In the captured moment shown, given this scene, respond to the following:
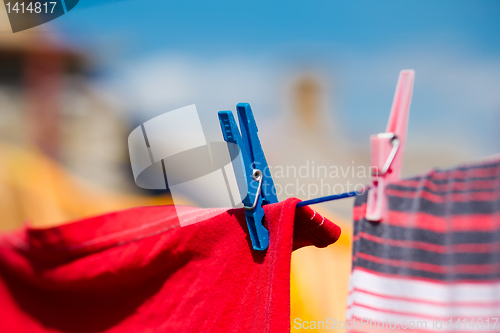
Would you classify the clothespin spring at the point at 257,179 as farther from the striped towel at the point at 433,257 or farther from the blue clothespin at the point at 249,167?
the striped towel at the point at 433,257

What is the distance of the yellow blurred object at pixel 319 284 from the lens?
112 cm

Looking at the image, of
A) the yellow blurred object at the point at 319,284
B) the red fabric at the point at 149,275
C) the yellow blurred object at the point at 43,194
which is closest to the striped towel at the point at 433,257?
the red fabric at the point at 149,275

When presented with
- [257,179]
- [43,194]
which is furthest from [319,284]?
[43,194]

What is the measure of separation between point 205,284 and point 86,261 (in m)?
0.16

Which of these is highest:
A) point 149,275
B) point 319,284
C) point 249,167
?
point 249,167

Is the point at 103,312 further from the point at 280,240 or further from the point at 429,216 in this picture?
the point at 429,216

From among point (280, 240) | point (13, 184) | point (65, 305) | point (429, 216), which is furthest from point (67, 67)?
point (429, 216)

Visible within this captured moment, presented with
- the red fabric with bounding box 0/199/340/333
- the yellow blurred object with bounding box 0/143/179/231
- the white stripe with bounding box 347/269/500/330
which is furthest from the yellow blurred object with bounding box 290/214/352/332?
the white stripe with bounding box 347/269/500/330

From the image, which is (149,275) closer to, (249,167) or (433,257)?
(249,167)

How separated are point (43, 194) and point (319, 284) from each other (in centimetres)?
108

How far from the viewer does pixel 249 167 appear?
0.46 m

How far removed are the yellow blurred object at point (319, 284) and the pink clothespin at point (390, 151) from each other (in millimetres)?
874

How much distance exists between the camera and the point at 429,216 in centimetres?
32

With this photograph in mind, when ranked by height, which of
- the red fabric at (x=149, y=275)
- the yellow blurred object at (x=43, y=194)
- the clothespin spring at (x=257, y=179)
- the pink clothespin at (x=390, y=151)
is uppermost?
the pink clothespin at (x=390, y=151)
